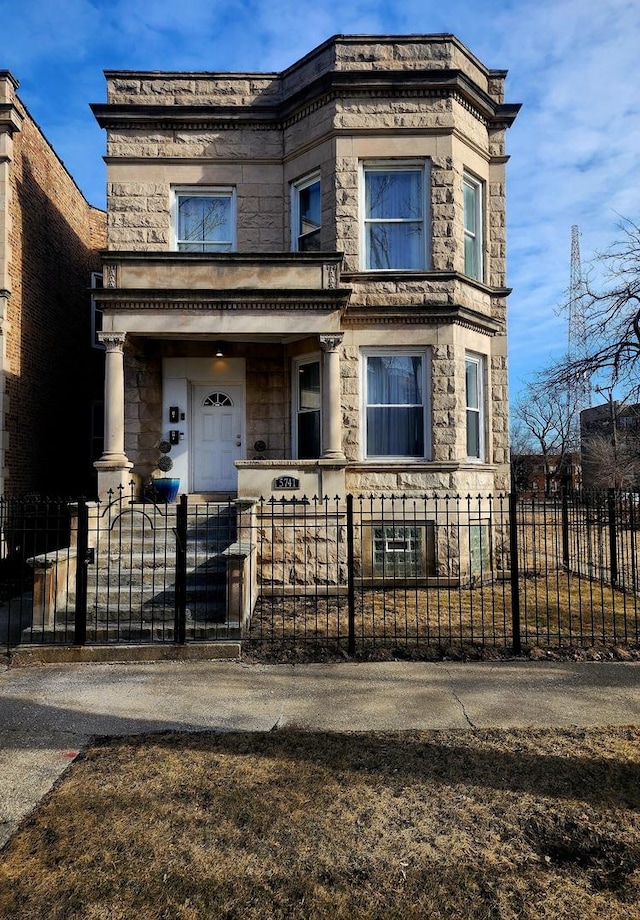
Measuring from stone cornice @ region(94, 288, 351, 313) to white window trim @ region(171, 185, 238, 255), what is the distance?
8.24 feet

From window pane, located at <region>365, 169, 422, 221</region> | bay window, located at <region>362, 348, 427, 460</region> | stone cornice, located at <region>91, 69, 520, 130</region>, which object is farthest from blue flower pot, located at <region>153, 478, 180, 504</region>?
stone cornice, located at <region>91, 69, 520, 130</region>

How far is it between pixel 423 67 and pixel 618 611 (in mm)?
10611

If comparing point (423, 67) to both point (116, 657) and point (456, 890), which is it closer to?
point (116, 657)

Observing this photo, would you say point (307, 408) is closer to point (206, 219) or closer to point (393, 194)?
point (393, 194)

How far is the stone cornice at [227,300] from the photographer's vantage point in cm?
1037

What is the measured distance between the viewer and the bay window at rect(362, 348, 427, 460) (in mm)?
11336

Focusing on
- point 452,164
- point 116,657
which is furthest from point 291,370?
point 116,657

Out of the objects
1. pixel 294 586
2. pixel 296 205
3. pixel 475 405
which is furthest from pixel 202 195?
pixel 294 586

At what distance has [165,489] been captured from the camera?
1104 centimetres

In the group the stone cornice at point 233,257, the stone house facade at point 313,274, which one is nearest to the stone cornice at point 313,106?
the stone house facade at point 313,274

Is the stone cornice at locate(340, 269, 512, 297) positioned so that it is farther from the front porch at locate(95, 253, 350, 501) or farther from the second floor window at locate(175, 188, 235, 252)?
the second floor window at locate(175, 188, 235, 252)

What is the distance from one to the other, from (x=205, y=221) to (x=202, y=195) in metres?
0.56

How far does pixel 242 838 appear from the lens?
3277 mm

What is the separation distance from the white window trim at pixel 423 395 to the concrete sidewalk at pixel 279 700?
5.24 meters
